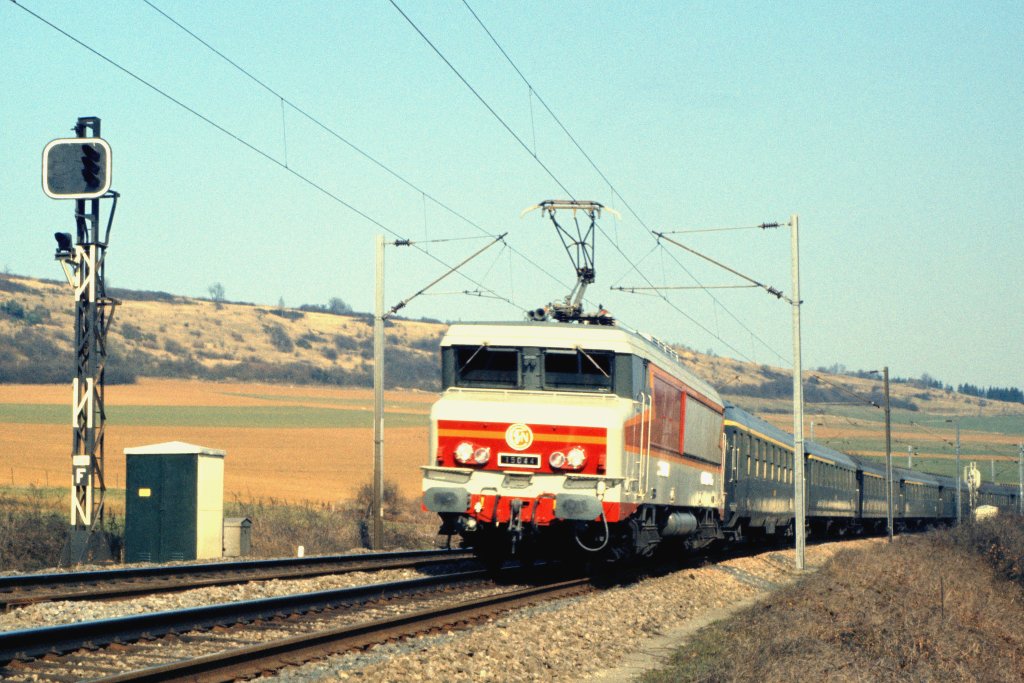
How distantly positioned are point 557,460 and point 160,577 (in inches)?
252

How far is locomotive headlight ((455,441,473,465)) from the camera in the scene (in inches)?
677

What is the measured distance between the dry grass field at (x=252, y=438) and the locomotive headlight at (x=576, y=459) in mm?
26300

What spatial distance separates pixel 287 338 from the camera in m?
149

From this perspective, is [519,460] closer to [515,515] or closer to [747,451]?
[515,515]

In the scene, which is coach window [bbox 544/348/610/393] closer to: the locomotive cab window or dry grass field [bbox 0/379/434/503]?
the locomotive cab window

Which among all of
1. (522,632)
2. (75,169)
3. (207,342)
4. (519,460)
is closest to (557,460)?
(519,460)

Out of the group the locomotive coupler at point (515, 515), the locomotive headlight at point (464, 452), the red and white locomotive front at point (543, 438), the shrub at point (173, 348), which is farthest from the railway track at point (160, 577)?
the shrub at point (173, 348)

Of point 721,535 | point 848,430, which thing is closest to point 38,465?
point 721,535

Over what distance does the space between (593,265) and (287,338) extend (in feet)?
422

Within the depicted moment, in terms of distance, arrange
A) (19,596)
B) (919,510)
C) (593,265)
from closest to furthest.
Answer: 1. (19,596)
2. (593,265)
3. (919,510)

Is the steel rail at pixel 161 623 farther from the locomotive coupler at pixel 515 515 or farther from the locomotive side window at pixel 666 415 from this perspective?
the locomotive side window at pixel 666 415

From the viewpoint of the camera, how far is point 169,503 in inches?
932

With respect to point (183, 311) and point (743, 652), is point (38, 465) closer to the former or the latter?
point (743, 652)

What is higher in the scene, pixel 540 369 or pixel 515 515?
pixel 540 369
